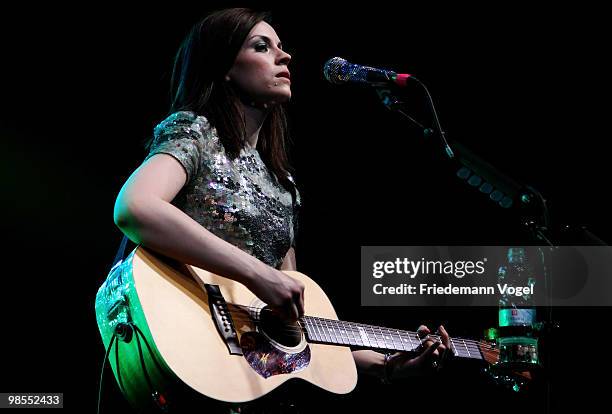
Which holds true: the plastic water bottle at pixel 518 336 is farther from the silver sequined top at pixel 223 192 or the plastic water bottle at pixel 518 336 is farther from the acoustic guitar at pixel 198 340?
the silver sequined top at pixel 223 192

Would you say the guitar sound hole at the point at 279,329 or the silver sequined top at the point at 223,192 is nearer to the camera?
the guitar sound hole at the point at 279,329

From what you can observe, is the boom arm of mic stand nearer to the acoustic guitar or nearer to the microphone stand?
the microphone stand

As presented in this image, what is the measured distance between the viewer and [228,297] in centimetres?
235

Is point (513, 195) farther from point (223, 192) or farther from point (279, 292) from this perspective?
point (223, 192)

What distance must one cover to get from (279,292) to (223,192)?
48cm

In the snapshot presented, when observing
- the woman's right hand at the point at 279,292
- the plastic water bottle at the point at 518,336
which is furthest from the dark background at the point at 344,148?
the woman's right hand at the point at 279,292

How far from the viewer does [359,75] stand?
2.66 m

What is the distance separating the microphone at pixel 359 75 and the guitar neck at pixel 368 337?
93 cm

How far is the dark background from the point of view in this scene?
353 centimetres

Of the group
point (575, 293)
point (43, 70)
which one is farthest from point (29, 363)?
point (575, 293)

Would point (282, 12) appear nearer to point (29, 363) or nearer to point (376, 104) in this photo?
point (376, 104)

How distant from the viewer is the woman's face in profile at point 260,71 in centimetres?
285

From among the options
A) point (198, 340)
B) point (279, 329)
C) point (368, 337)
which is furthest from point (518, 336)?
point (198, 340)

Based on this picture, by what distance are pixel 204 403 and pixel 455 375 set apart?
97.1 inches
